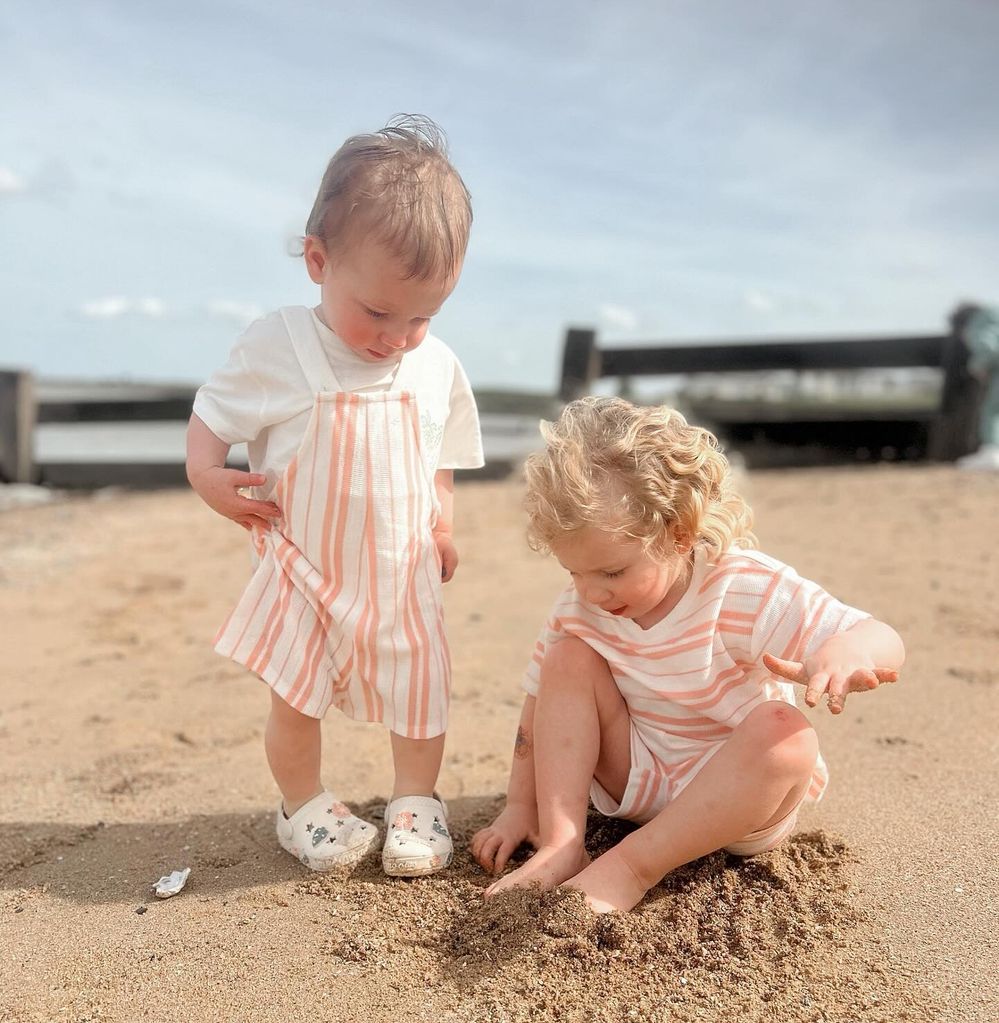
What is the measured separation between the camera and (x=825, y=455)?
7516 millimetres

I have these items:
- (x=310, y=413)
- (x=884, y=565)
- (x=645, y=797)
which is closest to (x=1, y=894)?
(x=310, y=413)

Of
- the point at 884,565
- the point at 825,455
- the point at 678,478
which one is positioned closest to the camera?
the point at 678,478

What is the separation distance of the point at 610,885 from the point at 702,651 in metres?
0.42

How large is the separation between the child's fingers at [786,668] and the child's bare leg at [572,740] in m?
0.37

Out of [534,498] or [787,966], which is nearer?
[787,966]

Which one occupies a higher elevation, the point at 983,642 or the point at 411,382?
the point at 411,382

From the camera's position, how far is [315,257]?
6.31 ft

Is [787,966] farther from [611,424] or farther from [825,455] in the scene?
[825,455]

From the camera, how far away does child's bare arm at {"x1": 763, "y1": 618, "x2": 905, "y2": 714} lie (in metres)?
1.57

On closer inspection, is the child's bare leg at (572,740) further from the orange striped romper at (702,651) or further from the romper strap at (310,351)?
the romper strap at (310,351)

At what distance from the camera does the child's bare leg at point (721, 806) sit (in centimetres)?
167

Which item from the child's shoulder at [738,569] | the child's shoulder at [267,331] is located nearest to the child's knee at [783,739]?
the child's shoulder at [738,569]

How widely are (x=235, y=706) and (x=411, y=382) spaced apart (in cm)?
148

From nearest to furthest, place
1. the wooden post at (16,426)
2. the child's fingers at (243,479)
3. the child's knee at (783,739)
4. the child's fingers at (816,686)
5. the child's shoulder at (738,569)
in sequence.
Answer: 1. the child's fingers at (816,686)
2. the child's knee at (783,739)
3. the child's shoulder at (738,569)
4. the child's fingers at (243,479)
5. the wooden post at (16,426)
